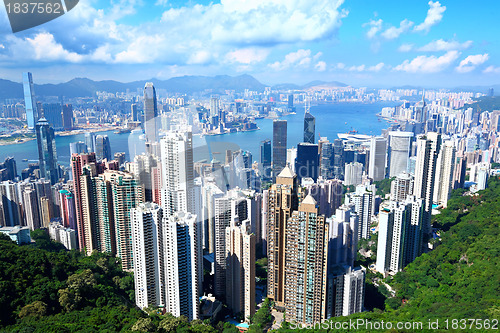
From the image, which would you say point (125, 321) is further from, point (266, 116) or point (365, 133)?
point (365, 133)

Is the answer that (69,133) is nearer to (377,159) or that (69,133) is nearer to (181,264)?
(377,159)

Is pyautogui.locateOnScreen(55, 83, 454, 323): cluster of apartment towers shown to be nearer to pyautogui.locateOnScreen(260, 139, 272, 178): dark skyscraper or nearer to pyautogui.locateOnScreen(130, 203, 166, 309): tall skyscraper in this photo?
pyautogui.locateOnScreen(130, 203, 166, 309): tall skyscraper

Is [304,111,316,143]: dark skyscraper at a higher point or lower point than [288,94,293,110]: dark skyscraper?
lower

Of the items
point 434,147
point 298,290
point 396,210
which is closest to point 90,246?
point 298,290

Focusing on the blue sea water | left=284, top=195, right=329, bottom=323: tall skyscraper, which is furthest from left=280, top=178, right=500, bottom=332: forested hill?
the blue sea water

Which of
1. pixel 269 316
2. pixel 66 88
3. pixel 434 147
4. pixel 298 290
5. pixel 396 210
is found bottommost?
pixel 269 316
